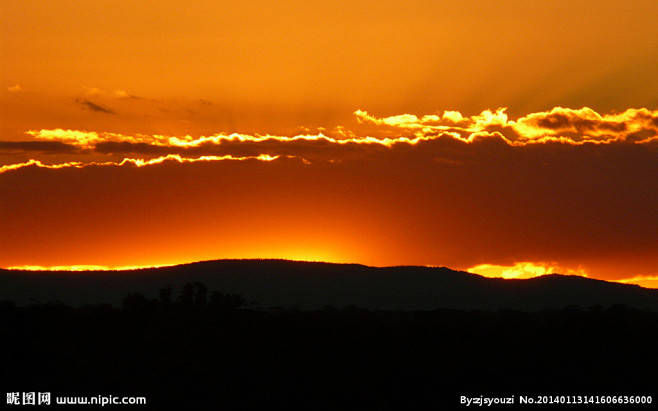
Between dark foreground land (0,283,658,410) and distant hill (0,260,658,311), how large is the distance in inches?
1457

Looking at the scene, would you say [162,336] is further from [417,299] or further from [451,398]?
[417,299]

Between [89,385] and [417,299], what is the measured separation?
54.0 m

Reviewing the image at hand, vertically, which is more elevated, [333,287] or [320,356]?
[333,287]

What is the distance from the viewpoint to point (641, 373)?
43.0 m

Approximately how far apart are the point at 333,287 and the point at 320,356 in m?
53.9

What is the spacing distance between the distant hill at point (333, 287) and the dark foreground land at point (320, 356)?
121ft

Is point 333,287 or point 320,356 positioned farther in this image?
point 333,287

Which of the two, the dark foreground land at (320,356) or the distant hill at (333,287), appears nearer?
the dark foreground land at (320,356)

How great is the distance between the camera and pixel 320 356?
44.9 metres

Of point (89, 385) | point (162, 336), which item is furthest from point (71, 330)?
point (89, 385)

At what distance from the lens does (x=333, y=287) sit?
9881 cm

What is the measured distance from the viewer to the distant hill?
9119 cm

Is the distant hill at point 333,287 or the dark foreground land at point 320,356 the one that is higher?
the distant hill at point 333,287

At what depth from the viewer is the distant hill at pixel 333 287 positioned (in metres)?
91.2
